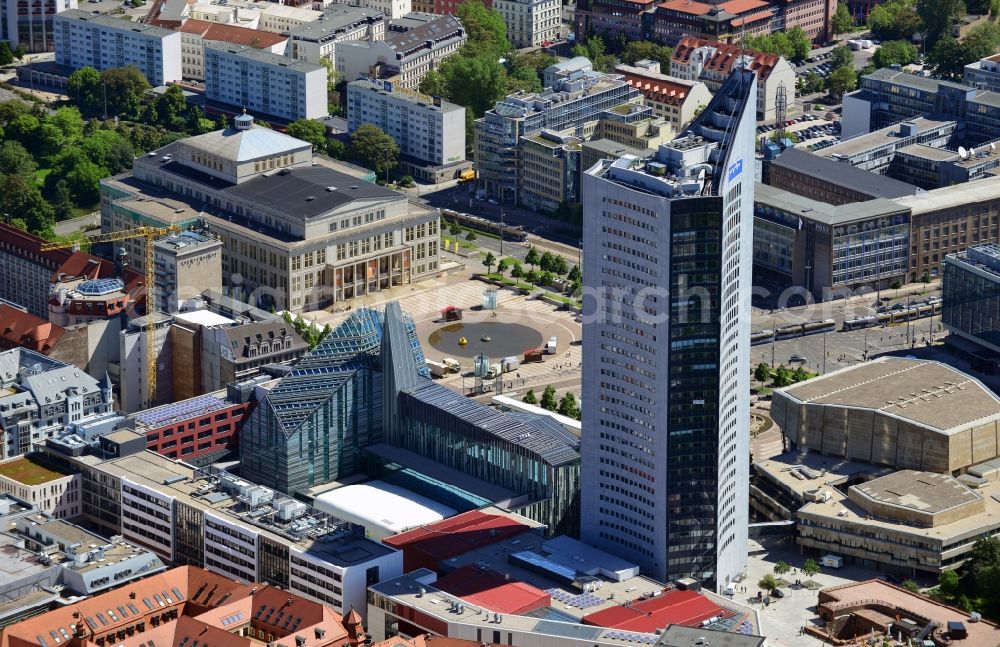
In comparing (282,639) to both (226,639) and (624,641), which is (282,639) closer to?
(226,639)

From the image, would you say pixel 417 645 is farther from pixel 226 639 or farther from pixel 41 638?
pixel 41 638

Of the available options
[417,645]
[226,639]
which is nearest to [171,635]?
[226,639]

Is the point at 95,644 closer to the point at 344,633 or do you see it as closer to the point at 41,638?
the point at 41,638

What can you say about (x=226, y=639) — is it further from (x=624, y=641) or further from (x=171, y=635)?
(x=624, y=641)

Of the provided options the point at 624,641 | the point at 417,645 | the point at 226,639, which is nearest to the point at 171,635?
the point at 226,639

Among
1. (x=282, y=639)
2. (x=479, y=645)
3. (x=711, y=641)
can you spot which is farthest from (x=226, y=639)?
(x=711, y=641)
